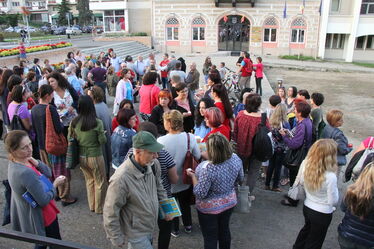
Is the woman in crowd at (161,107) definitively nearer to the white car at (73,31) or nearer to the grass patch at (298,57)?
the grass patch at (298,57)

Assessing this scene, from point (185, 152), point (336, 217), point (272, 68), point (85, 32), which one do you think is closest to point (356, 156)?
point (336, 217)

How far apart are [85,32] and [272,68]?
41.5 meters

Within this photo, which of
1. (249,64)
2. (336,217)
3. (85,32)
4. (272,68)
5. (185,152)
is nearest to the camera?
(185,152)

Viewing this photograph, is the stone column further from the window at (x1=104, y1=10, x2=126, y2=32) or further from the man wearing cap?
the man wearing cap

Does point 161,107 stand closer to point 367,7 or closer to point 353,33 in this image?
point 353,33

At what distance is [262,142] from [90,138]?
2445mm

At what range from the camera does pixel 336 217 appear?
15.5 feet

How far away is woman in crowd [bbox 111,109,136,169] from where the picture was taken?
4016mm

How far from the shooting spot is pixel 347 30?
88.6 ft

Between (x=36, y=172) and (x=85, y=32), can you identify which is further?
(x=85, y=32)

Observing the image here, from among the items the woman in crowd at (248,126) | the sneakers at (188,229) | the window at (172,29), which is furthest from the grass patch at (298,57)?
the sneakers at (188,229)

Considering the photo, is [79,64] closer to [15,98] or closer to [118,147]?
[15,98]

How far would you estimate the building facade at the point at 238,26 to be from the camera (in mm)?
26797

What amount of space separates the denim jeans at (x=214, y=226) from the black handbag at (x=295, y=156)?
205 cm
